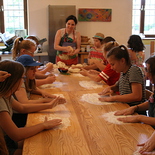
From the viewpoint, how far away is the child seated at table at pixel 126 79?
2027mm

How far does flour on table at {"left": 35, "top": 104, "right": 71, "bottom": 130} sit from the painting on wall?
3.99 meters

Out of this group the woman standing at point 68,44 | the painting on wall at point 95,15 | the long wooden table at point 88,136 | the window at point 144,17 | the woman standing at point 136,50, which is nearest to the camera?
the long wooden table at point 88,136

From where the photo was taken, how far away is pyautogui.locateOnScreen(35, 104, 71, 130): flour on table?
5.19ft

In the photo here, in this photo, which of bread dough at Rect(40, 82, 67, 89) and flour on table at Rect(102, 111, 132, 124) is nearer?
flour on table at Rect(102, 111, 132, 124)

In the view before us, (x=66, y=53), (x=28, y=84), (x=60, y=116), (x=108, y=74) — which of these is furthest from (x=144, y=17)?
(x=60, y=116)

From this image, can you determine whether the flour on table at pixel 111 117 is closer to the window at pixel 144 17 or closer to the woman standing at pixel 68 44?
the woman standing at pixel 68 44

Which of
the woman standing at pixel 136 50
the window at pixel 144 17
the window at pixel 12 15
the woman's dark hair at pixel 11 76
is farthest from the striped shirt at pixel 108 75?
the window at pixel 144 17

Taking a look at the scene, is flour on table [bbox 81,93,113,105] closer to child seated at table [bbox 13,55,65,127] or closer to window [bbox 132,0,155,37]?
child seated at table [bbox 13,55,65,127]

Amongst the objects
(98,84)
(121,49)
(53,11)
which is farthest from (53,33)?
(121,49)

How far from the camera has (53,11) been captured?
5.36 m

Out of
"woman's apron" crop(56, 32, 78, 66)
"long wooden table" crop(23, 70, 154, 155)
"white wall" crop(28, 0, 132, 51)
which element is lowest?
"long wooden table" crop(23, 70, 154, 155)

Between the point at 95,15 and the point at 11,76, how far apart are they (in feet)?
14.8

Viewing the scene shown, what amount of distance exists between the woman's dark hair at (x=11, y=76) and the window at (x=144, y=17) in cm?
550

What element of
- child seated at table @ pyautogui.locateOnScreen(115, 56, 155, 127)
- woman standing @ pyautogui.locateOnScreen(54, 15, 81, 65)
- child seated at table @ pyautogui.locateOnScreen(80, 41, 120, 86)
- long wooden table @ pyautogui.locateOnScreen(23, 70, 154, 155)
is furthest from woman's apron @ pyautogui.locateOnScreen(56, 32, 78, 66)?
child seated at table @ pyautogui.locateOnScreen(115, 56, 155, 127)
